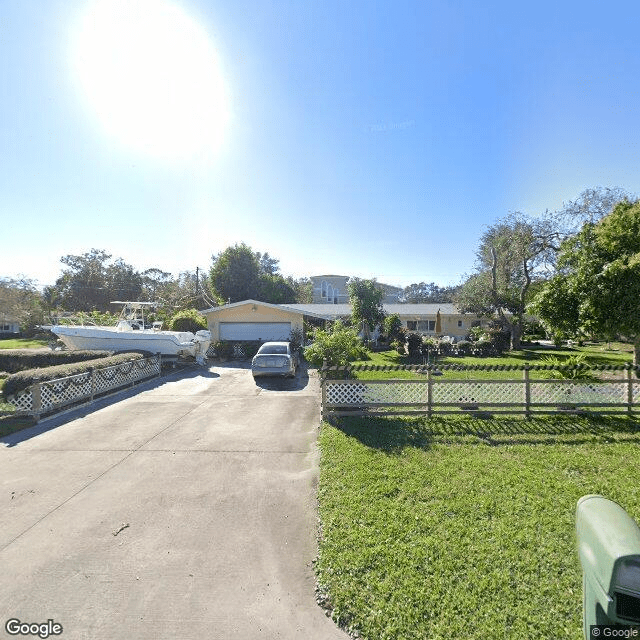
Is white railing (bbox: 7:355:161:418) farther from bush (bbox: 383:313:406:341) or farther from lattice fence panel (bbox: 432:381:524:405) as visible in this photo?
bush (bbox: 383:313:406:341)

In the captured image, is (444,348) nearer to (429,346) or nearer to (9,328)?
(429,346)

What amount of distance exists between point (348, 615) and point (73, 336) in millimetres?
20175

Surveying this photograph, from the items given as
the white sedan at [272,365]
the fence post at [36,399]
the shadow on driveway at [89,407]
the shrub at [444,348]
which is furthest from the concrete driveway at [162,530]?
the shrub at [444,348]

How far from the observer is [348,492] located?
5.03 meters

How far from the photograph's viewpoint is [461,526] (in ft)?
13.6

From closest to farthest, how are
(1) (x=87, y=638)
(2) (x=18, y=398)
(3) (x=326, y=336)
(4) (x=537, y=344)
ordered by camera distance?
(1) (x=87, y=638) < (2) (x=18, y=398) < (3) (x=326, y=336) < (4) (x=537, y=344)

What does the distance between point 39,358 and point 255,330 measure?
38.1 feet

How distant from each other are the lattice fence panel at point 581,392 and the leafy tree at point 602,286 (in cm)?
158

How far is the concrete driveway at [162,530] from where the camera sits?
120 inches

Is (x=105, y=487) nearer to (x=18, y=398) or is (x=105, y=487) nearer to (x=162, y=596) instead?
(x=162, y=596)

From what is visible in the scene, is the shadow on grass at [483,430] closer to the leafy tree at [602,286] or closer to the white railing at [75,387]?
the leafy tree at [602,286]

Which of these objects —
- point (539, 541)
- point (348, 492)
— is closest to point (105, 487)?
point (348, 492)

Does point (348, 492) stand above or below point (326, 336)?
below

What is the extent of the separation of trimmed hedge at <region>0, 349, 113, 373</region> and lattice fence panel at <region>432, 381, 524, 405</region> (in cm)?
1344
